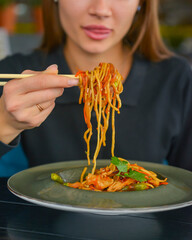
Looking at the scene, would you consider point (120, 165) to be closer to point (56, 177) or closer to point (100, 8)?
point (56, 177)

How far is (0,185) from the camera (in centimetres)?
117

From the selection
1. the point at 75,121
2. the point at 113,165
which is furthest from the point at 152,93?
the point at 113,165

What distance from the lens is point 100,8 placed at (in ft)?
4.87

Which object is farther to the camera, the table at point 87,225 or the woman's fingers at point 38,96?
the woman's fingers at point 38,96

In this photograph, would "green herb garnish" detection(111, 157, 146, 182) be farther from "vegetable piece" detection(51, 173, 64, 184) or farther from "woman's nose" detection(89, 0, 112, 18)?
"woman's nose" detection(89, 0, 112, 18)

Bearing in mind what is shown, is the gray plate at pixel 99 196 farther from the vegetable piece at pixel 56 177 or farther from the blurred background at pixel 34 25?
the blurred background at pixel 34 25

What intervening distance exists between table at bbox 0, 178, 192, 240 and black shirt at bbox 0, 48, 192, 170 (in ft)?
2.34

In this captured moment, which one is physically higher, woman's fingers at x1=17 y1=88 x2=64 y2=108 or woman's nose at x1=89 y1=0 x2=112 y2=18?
woman's nose at x1=89 y1=0 x2=112 y2=18

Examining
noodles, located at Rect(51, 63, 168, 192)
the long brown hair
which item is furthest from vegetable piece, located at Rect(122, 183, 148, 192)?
the long brown hair

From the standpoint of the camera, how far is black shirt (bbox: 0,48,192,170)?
1.69 meters

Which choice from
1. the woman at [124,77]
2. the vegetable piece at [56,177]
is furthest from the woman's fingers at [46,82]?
the woman at [124,77]

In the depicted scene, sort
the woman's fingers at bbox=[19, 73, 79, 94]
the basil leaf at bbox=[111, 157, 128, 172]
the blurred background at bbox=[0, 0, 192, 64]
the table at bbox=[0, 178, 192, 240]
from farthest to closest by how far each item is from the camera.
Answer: the blurred background at bbox=[0, 0, 192, 64], the basil leaf at bbox=[111, 157, 128, 172], the woman's fingers at bbox=[19, 73, 79, 94], the table at bbox=[0, 178, 192, 240]

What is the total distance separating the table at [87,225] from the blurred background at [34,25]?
2.49m

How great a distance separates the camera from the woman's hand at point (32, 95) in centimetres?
100
